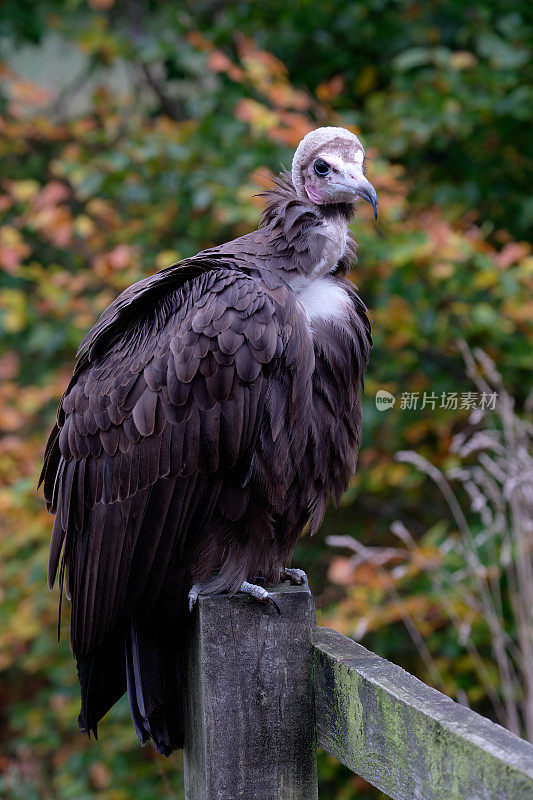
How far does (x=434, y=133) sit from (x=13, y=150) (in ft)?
7.42

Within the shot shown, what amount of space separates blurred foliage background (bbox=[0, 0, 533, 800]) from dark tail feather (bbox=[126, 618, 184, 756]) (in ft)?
5.21

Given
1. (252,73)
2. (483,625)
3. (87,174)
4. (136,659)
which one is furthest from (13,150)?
(136,659)

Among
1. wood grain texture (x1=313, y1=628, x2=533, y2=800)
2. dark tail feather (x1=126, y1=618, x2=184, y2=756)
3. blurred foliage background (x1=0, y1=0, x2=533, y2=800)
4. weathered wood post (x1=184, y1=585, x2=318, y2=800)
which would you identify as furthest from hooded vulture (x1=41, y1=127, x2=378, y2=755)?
blurred foliage background (x1=0, y1=0, x2=533, y2=800)

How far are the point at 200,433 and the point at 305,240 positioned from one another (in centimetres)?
47

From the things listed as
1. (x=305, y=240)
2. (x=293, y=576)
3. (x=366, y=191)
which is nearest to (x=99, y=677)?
(x=293, y=576)

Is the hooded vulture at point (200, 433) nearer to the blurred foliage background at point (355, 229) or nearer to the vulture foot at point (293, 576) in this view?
the vulture foot at point (293, 576)

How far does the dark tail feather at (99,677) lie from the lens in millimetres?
1870

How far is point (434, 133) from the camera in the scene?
420 cm

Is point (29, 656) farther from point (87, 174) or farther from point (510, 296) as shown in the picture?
point (510, 296)

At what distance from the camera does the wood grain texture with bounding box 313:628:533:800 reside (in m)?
1.02

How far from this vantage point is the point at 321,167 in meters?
1.99

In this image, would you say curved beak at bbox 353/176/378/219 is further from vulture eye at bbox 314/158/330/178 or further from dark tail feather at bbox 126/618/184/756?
dark tail feather at bbox 126/618/184/756

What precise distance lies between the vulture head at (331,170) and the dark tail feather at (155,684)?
956 millimetres

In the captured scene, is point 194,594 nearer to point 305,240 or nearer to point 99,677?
point 99,677
